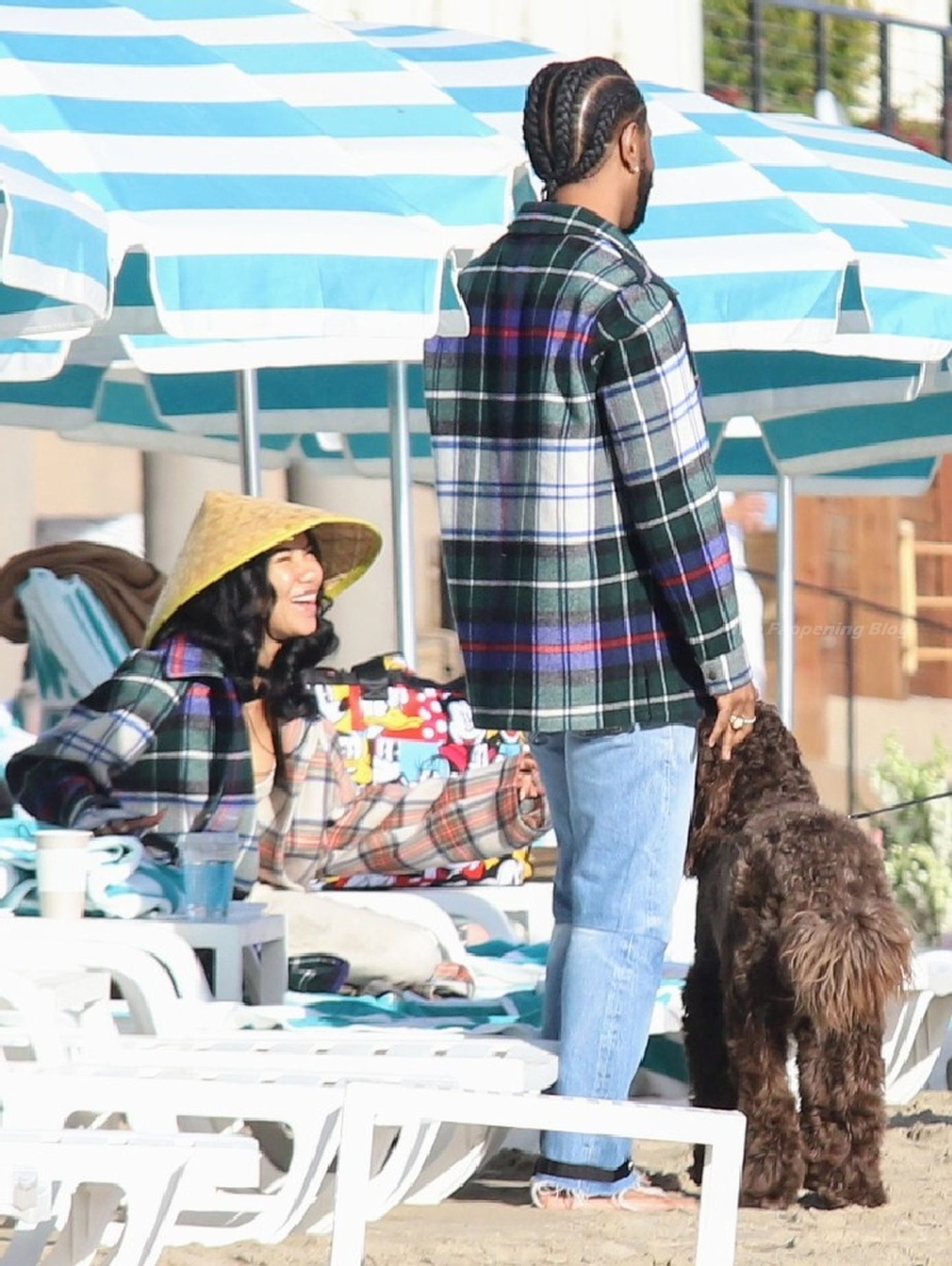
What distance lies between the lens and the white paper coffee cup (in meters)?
4.25

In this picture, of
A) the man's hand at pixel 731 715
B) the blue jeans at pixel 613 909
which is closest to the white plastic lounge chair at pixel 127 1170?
the blue jeans at pixel 613 909

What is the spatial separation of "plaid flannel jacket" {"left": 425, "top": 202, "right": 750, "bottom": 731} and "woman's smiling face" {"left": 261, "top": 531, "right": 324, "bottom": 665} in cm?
154

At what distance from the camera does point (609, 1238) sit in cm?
363

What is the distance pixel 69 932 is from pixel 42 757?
0.71m

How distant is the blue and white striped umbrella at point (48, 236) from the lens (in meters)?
3.94

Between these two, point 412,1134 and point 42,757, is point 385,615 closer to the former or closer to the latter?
point 42,757

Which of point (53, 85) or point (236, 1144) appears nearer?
point (236, 1144)

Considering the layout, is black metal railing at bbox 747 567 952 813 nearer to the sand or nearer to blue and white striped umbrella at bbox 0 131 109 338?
blue and white striped umbrella at bbox 0 131 109 338

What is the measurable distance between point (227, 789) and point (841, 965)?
63.6 inches

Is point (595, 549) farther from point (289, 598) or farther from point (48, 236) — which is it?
point (289, 598)

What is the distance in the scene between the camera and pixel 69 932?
4.18m

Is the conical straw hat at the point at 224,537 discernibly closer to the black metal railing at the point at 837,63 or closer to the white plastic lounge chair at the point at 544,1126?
the white plastic lounge chair at the point at 544,1126

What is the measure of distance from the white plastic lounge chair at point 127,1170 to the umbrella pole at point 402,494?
4.62 meters

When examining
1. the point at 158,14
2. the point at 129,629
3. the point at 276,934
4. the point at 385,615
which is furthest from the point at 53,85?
the point at 385,615
